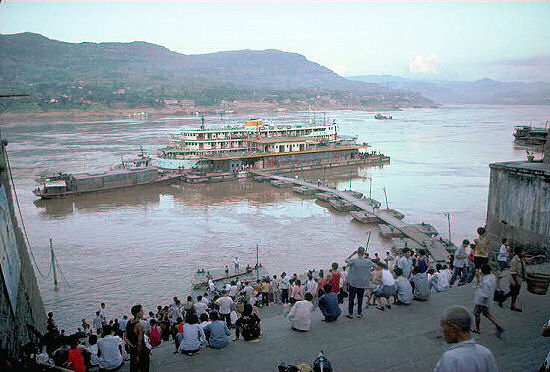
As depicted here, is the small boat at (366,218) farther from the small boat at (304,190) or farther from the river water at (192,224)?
the small boat at (304,190)

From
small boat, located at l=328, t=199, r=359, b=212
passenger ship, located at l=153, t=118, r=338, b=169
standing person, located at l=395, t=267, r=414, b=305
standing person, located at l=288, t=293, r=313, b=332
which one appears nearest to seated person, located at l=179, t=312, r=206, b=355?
standing person, located at l=288, t=293, r=313, b=332

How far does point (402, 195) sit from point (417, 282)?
24460 millimetres

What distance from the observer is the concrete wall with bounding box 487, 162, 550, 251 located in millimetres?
9453

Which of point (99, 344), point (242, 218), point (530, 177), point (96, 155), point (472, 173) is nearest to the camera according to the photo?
point (99, 344)

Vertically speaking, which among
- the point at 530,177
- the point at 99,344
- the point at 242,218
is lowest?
the point at 242,218

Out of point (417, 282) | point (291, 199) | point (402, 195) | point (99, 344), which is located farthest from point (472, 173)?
point (99, 344)

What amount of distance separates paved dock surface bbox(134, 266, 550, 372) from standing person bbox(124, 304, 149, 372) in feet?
1.06

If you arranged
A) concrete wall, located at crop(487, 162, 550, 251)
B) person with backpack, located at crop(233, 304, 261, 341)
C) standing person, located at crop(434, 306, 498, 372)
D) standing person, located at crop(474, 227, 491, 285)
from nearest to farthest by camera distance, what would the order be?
standing person, located at crop(434, 306, 498, 372)
person with backpack, located at crop(233, 304, 261, 341)
standing person, located at crop(474, 227, 491, 285)
concrete wall, located at crop(487, 162, 550, 251)

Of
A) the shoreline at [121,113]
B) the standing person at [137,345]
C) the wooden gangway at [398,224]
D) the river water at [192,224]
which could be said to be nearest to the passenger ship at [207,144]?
the river water at [192,224]

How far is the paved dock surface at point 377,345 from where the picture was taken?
538 centimetres

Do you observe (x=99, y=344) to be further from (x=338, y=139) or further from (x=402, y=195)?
(x=338, y=139)

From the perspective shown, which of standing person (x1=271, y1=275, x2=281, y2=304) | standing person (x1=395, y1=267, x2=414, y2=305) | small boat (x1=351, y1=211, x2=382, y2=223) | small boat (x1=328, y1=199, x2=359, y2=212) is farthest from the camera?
small boat (x1=328, y1=199, x2=359, y2=212)

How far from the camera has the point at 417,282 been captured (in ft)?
24.1

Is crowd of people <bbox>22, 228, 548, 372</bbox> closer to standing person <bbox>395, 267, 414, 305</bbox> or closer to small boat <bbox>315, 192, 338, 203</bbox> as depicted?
standing person <bbox>395, 267, 414, 305</bbox>
